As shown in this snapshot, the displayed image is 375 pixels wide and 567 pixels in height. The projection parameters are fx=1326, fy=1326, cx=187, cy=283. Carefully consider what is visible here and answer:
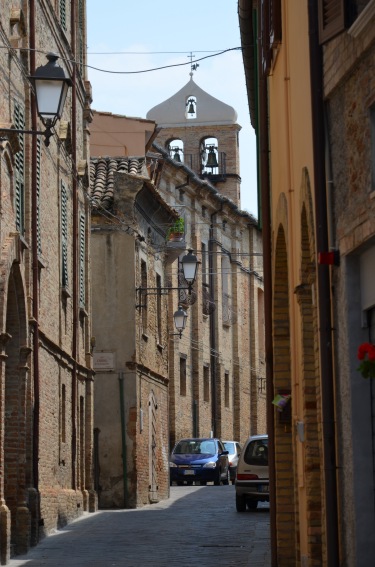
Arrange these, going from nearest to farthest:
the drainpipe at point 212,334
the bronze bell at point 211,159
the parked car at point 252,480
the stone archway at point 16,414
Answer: the stone archway at point 16,414, the parked car at point 252,480, the drainpipe at point 212,334, the bronze bell at point 211,159

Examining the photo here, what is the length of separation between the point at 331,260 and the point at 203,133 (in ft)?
184

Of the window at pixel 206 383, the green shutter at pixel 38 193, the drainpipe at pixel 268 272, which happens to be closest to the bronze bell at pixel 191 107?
the window at pixel 206 383

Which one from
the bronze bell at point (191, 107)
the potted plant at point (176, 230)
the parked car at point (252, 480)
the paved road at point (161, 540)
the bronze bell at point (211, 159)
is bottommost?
the paved road at point (161, 540)

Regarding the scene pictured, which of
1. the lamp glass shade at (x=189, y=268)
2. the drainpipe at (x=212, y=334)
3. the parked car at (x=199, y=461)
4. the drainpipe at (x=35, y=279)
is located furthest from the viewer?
the drainpipe at (x=212, y=334)

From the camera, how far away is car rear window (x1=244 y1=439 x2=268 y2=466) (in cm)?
2764

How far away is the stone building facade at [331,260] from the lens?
364 inches

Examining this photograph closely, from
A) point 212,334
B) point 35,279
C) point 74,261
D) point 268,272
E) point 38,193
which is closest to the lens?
point 268,272

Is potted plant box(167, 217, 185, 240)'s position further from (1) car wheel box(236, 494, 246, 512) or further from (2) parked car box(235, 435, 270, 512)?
(1) car wheel box(236, 494, 246, 512)

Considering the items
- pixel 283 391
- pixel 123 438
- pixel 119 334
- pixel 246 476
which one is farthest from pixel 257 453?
pixel 283 391

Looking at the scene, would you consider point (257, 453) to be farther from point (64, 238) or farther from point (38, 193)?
point (38, 193)

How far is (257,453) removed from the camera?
27.9 metres

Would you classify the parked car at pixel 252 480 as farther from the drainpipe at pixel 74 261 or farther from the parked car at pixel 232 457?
the parked car at pixel 232 457

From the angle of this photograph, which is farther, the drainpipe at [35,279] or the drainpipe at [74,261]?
the drainpipe at [74,261]

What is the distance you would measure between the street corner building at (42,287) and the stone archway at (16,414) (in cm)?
1
